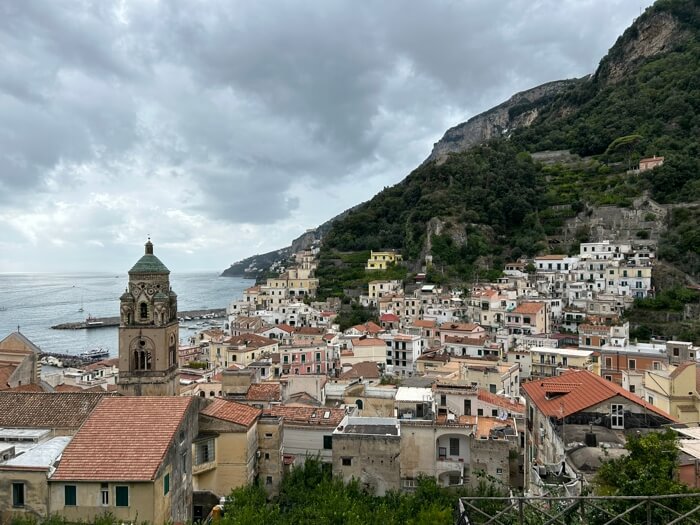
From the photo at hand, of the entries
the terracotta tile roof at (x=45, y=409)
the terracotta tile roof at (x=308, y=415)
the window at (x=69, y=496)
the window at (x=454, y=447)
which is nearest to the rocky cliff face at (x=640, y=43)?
the window at (x=454, y=447)

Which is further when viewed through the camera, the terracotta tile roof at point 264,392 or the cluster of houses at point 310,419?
the terracotta tile roof at point 264,392

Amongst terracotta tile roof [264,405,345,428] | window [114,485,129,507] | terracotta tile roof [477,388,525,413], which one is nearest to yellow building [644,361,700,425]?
terracotta tile roof [477,388,525,413]

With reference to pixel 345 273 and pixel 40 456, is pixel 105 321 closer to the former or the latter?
pixel 345 273

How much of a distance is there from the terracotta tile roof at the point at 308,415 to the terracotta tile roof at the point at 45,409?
7.48 m

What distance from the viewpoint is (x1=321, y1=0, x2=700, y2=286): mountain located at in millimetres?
80875

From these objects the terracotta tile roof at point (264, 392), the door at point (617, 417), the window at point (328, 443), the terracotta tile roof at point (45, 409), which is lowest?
the window at point (328, 443)

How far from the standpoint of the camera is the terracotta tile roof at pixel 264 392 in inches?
1110

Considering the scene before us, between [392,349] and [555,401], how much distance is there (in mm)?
29276

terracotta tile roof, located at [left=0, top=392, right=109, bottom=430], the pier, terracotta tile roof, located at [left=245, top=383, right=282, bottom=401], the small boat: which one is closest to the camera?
terracotta tile roof, located at [left=0, top=392, right=109, bottom=430]

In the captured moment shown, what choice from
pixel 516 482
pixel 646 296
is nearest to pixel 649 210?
pixel 646 296

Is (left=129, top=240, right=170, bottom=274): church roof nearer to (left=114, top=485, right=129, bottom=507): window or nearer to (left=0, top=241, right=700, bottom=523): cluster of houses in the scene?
(left=0, top=241, right=700, bottom=523): cluster of houses

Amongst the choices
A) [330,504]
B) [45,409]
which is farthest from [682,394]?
[45,409]

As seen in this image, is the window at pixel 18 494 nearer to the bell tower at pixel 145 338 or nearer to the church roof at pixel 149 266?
the bell tower at pixel 145 338

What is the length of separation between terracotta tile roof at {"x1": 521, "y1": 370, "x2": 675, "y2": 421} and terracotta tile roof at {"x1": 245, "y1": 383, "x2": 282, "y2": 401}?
12451 mm
